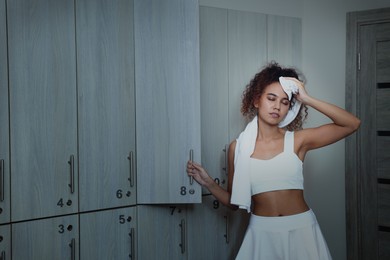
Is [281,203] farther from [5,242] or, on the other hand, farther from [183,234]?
[5,242]

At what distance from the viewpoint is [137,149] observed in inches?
101

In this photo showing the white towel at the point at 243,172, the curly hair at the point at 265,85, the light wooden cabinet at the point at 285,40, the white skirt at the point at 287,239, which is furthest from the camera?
A: the light wooden cabinet at the point at 285,40

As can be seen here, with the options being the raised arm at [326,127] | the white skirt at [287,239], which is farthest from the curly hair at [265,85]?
the white skirt at [287,239]

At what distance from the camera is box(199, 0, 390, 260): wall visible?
3.27m

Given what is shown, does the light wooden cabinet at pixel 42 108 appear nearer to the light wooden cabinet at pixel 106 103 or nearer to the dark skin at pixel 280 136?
the light wooden cabinet at pixel 106 103

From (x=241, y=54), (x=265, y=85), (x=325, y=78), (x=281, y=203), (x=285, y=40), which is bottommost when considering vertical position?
(x=281, y=203)

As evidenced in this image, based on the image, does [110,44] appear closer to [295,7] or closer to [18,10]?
[18,10]

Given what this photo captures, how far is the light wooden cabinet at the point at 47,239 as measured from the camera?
2180mm

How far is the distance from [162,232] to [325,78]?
155 centimetres

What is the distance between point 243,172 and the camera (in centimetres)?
241

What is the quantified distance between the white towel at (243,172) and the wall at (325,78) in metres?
1.03

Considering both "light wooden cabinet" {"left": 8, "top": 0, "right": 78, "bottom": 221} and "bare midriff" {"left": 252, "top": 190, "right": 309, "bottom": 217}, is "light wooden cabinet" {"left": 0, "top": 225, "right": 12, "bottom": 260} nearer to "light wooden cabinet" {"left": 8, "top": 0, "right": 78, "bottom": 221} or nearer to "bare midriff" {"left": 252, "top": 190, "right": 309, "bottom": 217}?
"light wooden cabinet" {"left": 8, "top": 0, "right": 78, "bottom": 221}

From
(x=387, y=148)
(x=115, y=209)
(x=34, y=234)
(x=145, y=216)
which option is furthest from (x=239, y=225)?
(x=34, y=234)

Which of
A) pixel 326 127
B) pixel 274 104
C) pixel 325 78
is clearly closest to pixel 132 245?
pixel 274 104
